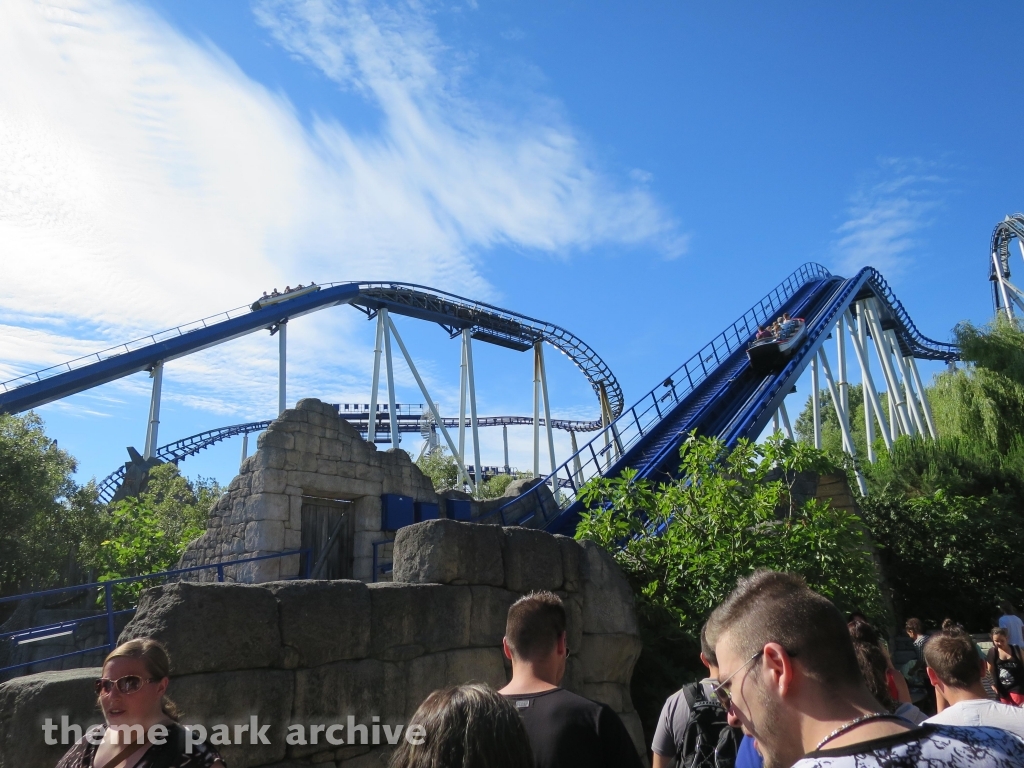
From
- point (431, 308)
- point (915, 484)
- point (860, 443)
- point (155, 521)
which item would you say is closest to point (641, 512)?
point (155, 521)

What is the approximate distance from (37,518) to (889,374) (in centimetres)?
2301

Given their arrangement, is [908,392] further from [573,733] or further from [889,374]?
[573,733]

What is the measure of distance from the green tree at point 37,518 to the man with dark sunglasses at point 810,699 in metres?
15.1

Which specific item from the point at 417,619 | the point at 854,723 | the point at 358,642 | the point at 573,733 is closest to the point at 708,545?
the point at 417,619

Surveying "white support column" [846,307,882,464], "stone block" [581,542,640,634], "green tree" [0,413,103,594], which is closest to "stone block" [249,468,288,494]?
"stone block" [581,542,640,634]

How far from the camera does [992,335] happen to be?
63.6ft

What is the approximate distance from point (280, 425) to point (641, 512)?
163 inches

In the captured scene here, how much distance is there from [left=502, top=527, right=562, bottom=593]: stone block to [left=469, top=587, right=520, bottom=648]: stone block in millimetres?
169

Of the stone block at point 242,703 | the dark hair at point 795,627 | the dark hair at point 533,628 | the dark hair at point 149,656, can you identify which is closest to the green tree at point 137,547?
the stone block at point 242,703

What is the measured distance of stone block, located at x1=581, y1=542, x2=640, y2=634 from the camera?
588 centimetres

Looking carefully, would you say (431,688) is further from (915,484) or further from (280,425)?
(915,484)

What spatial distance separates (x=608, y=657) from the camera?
575 centimetres

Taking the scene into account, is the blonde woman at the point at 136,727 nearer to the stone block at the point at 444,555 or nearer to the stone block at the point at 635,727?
the stone block at the point at 444,555

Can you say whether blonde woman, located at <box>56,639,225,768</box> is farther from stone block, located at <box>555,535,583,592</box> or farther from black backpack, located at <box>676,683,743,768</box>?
stone block, located at <box>555,535,583,592</box>
